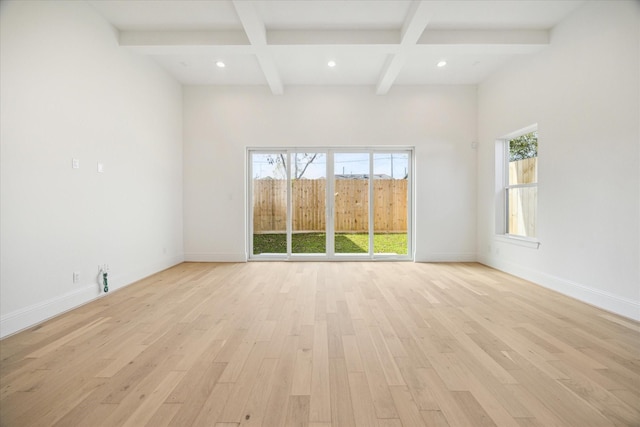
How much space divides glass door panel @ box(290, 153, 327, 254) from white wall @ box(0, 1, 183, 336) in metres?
2.28

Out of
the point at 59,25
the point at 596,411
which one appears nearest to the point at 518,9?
the point at 596,411

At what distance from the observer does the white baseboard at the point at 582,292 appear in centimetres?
258

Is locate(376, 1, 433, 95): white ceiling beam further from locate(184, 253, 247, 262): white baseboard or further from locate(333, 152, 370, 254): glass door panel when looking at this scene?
locate(184, 253, 247, 262): white baseboard

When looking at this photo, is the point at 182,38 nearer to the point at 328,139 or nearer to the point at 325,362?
the point at 328,139

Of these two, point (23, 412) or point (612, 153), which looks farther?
point (612, 153)

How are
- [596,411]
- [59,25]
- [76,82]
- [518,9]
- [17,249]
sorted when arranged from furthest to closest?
1. [518,9]
2. [76,82]
3. [59,25]
4. [17,249]
5. [596,411]

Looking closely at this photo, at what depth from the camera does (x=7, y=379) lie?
1.63 m

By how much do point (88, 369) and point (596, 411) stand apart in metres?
2.83

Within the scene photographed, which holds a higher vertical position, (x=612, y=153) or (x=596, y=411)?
(x=612, y=153)

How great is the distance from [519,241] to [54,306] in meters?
5.58

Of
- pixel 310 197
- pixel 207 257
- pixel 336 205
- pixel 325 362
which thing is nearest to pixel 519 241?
A: pixel 336 205

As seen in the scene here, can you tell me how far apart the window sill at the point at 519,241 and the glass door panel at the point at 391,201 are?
5.03 ft

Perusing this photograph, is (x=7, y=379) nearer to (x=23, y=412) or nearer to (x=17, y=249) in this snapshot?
(x=23, y=412)

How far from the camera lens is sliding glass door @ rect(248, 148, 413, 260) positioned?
5246 millimetres
